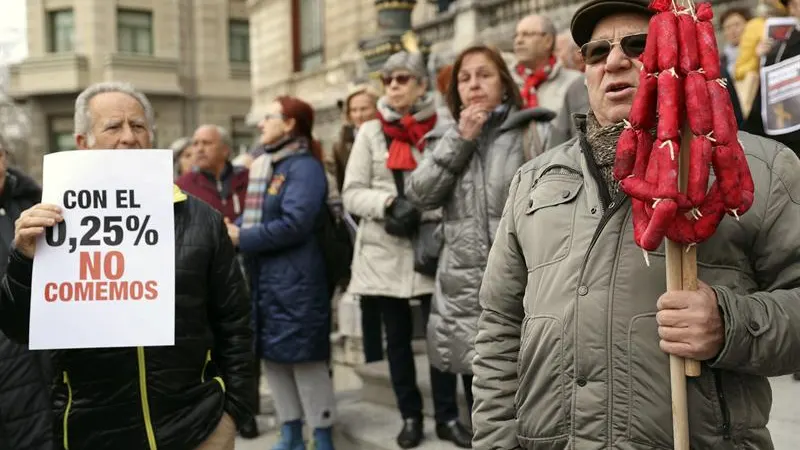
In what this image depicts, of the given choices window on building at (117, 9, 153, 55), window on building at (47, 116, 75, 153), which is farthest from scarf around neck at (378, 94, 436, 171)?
window on building at (47, 116, 75, 153)

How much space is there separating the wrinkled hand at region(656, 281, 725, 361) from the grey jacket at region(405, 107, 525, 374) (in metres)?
2.30

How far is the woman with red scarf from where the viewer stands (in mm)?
4852

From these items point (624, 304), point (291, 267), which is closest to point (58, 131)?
point (291, 267)

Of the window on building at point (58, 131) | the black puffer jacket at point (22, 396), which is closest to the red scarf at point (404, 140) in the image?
the black puffer jacket at point (22, 396)

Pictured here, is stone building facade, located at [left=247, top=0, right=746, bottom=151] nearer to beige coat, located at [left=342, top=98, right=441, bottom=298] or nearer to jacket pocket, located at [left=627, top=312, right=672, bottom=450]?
beige coat, located at [left=342, top=98, right=441, bottom=298]

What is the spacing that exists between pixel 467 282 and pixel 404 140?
1.18 meters

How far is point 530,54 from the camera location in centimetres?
523

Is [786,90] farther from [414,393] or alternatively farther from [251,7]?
[251,7]

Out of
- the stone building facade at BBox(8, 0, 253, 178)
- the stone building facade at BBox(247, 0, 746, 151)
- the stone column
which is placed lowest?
the stone column

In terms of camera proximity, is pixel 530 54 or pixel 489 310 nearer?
pixel 489 310

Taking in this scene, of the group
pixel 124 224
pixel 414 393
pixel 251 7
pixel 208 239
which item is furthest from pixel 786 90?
pixel 251 7

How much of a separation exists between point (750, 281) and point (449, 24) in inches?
494

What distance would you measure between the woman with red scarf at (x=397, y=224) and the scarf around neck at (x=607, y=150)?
8.71ft

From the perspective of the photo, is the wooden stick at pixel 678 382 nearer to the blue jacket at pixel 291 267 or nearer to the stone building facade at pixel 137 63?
the blue jacket at pixel 291 267
